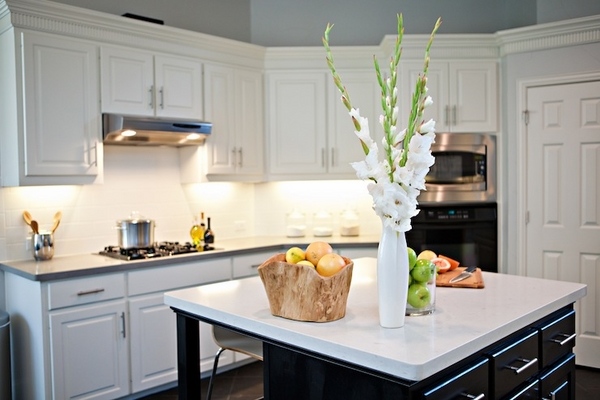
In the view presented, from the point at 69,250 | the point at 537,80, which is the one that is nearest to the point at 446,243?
the point at 537,80

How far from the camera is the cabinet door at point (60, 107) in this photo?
3234 millimetres

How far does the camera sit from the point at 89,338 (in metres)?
3.21

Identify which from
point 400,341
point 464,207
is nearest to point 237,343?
point 400,341

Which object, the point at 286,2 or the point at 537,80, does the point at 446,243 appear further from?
the point at 286,2

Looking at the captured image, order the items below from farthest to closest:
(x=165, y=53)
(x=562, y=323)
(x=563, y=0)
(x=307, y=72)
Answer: (x=307, y=72) → (x=563, y=0) → (x=165, y=53) → (x=562, y=323)

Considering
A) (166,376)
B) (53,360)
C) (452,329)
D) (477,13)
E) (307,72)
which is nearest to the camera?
(452,329)

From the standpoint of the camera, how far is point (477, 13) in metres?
4.88

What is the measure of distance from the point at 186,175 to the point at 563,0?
10.5ft

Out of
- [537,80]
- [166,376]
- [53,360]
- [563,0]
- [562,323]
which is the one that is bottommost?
[166,376]

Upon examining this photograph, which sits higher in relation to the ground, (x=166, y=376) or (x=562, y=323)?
(x=562, y=323)

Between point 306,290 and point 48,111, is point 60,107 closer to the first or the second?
point 48,111

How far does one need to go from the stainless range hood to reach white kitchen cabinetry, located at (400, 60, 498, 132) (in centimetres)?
166

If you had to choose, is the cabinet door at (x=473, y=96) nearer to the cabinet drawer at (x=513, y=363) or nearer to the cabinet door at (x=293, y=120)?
the cabinet door at (x=293, y=120)

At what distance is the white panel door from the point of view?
12.9ft
